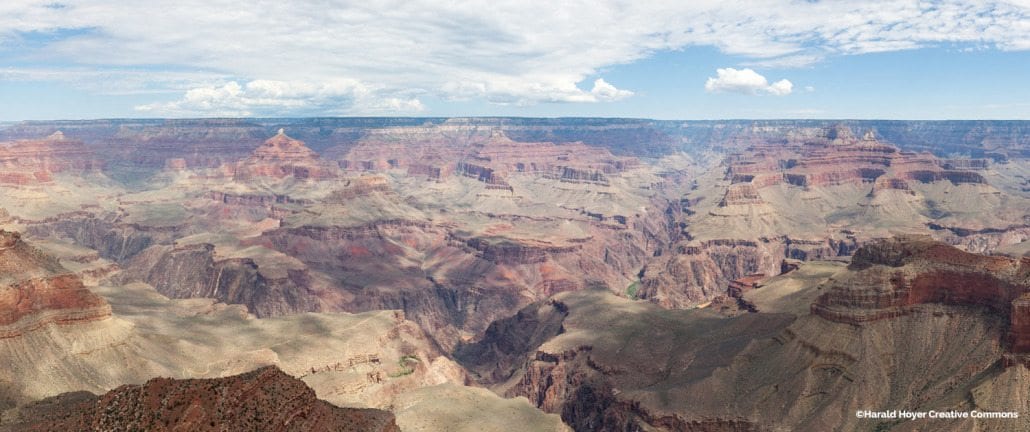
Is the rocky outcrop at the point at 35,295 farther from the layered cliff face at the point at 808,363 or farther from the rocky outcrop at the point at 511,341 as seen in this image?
the rocky outcrop at the point at 511,341

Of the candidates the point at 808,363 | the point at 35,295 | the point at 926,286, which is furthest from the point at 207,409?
the point at 926,286

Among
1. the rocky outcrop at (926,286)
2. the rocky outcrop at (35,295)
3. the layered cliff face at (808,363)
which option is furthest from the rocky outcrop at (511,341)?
the rocky outcrop at (35,295)

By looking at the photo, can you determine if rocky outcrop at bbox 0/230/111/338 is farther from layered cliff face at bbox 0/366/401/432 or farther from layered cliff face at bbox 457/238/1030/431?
layered cliff face at bbox 457/238/1030/431

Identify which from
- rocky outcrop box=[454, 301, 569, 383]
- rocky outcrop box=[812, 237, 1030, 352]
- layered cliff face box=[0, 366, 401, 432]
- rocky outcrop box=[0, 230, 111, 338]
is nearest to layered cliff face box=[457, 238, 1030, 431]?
rocky outcrop box=[812, 237, 1030, 352]

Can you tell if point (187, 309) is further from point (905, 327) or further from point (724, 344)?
point (905, 327)

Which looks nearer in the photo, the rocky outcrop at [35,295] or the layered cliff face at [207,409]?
the layered cliff face at [207,409]

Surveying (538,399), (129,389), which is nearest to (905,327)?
(538,399)
